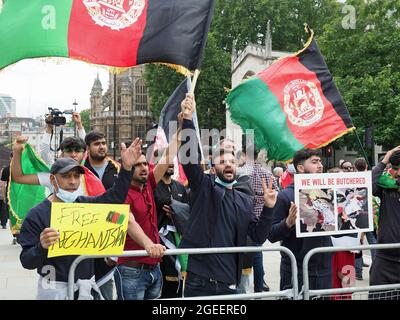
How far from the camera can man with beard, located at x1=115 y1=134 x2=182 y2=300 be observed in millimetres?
4742

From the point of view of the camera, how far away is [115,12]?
5.64 meters

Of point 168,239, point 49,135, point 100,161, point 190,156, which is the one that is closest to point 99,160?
point 100,161

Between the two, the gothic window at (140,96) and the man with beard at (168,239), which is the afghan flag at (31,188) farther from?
the gothic window at (140,96)

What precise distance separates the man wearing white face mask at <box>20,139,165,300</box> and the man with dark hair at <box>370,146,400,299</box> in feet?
7.85

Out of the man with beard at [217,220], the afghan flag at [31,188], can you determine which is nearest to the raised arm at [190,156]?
the man with beard at [217,220]

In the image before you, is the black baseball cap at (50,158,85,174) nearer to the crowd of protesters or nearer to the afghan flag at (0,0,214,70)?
the crowd of protesters

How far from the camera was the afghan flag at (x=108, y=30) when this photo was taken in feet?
17.6

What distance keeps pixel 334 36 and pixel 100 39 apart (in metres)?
23.5

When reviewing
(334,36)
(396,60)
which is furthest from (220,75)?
(396,60)

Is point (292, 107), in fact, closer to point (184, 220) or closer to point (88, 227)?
point (184, 220)

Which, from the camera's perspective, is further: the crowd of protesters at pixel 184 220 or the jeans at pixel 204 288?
the jeans at pixel 204 288

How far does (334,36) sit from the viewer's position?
27.3 m

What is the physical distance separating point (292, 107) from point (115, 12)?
2.34 m

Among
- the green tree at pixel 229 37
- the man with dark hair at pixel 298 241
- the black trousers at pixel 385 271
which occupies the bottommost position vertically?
the black trousers at pixel 385 271
